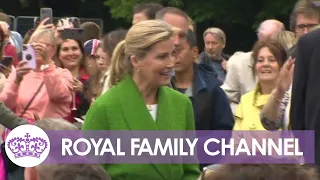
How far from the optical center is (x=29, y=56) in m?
7.71

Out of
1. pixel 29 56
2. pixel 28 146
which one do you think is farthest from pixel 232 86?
pixel 28 146

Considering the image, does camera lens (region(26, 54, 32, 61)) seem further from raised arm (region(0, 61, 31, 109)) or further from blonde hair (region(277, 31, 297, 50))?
blonde hair (region(277, 31, 297, 50))

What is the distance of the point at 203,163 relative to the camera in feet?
20.9

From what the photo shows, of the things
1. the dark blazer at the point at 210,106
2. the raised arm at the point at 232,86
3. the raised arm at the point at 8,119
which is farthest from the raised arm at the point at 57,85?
the dark blazer at the point at 210,106

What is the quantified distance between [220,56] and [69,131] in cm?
885

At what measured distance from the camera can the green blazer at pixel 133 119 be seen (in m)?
5.29

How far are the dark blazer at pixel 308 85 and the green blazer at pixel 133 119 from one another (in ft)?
2.22

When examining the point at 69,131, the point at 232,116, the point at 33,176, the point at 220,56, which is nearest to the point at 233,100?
the point at 232,116

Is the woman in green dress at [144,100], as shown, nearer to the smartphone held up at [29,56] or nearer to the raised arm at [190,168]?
the raised arm at [190,168]

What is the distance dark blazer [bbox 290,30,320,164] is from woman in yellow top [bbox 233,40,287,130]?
1345 mm

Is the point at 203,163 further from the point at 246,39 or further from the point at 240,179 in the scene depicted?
the point at 246,39

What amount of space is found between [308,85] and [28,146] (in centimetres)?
156

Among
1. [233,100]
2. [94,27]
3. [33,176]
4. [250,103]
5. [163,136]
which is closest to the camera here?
[33,176]

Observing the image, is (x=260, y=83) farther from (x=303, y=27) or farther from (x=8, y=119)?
(x=8, y=119)
